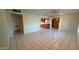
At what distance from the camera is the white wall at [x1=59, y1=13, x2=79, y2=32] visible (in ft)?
5.12

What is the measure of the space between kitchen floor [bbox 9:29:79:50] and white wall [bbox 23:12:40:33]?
0.46ft

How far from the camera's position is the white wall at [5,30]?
1479 millimetres

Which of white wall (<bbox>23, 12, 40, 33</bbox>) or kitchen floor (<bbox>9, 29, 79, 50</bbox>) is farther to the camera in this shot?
white wall (<bbox>23, 12, 40, 33</bbox>)

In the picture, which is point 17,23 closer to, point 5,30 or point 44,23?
point 5,30

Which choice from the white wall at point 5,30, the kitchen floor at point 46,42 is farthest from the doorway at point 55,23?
the white wall at point 5,30

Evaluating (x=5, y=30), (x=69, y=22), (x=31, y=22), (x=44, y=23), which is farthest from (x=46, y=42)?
(x=5, y=30)

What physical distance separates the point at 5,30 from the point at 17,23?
Result: 0.28m

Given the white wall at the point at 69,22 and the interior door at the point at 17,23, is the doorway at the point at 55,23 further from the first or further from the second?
the interior door at the point at 17,23

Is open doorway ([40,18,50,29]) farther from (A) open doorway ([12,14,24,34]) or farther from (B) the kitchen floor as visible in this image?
(A) open doorway ([12,14,24,34])

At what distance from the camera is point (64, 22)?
1.72 m

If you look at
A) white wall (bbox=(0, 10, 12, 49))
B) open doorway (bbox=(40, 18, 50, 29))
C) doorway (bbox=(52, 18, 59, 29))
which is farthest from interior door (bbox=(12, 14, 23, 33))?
doorway (bbox=(52, 18, 59, 29))
